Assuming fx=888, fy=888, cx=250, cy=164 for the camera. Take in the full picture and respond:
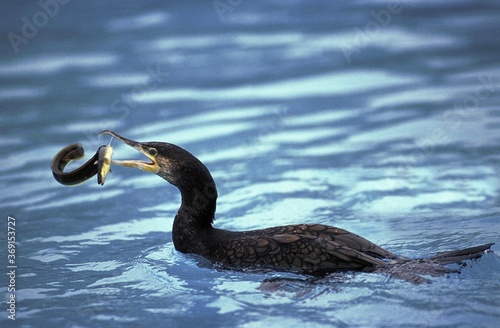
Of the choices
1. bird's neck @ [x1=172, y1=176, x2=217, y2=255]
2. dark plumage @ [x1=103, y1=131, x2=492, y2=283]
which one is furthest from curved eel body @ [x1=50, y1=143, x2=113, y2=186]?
bird's neck @ [x1=172, y1=176, x2=217, y2=255]

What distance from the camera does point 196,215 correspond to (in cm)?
694

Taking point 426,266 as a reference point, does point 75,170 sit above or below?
above

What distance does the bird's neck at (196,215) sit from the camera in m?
6.91

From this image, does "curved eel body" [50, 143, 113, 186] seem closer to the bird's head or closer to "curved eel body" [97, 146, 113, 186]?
"curved eel body" [97, 146, 113, 186]

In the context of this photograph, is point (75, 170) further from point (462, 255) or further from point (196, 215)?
point (462, 255)

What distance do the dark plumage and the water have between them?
12 centimetres

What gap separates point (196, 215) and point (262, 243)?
73 cm

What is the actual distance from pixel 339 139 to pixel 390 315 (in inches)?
190

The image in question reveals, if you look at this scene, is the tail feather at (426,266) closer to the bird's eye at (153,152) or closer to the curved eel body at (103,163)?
the bird's eye at (153,152)

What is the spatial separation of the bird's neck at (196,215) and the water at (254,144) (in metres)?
0.14

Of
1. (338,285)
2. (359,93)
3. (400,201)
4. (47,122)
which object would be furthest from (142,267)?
(359,93)

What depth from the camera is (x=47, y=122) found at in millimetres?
11219

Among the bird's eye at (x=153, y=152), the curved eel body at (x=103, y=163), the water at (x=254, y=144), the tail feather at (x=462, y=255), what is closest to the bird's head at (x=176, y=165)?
the bird's eye at (x=153, y=152)

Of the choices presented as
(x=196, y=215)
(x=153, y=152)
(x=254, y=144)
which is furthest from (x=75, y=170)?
(x=254, y=144)
